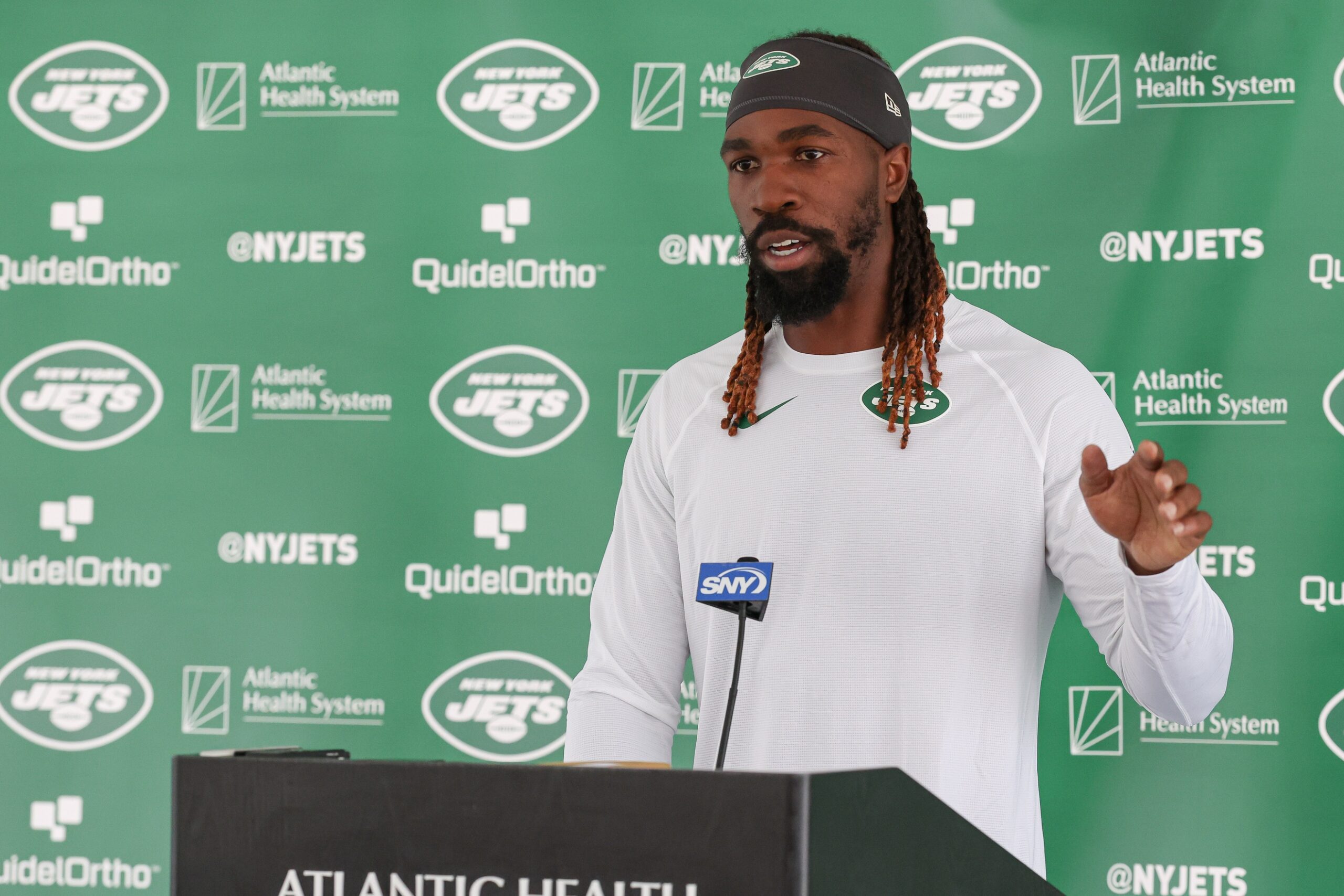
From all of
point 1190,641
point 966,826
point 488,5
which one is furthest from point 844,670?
point 488,5

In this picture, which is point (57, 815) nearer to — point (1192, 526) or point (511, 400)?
point (511, 400)

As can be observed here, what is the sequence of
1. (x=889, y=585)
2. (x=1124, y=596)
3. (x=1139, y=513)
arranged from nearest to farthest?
(x=1139, y=513) → (x=1124, y=596) → (x=889, y=585)

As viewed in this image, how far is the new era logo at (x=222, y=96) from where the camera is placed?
2623 mm

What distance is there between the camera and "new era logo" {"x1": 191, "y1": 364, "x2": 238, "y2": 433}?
2574 millimetres

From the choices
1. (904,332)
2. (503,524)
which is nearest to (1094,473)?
(904,332)

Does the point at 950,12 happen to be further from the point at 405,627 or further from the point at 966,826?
the point at 966,826

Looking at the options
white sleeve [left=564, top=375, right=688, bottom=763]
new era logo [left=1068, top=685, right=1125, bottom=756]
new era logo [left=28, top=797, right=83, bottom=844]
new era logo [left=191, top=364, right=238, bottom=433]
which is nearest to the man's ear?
white sleeve [left=564, top=375, right=688, bottom=763]

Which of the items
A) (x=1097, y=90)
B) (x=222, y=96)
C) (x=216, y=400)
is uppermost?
(x=222, y=96)

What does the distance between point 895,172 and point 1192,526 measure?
30.3 inches

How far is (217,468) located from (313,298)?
37 centimetres

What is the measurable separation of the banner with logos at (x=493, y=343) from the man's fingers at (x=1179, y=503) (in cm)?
128

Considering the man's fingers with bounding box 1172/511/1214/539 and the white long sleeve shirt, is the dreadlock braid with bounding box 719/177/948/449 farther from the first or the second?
the man's fingers with bounding box 1172/511/1214/539

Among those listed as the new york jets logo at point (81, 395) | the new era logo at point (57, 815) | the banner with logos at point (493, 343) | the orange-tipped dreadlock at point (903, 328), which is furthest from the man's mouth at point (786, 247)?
the new era logo at point (57, 815)

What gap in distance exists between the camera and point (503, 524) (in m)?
2.49
